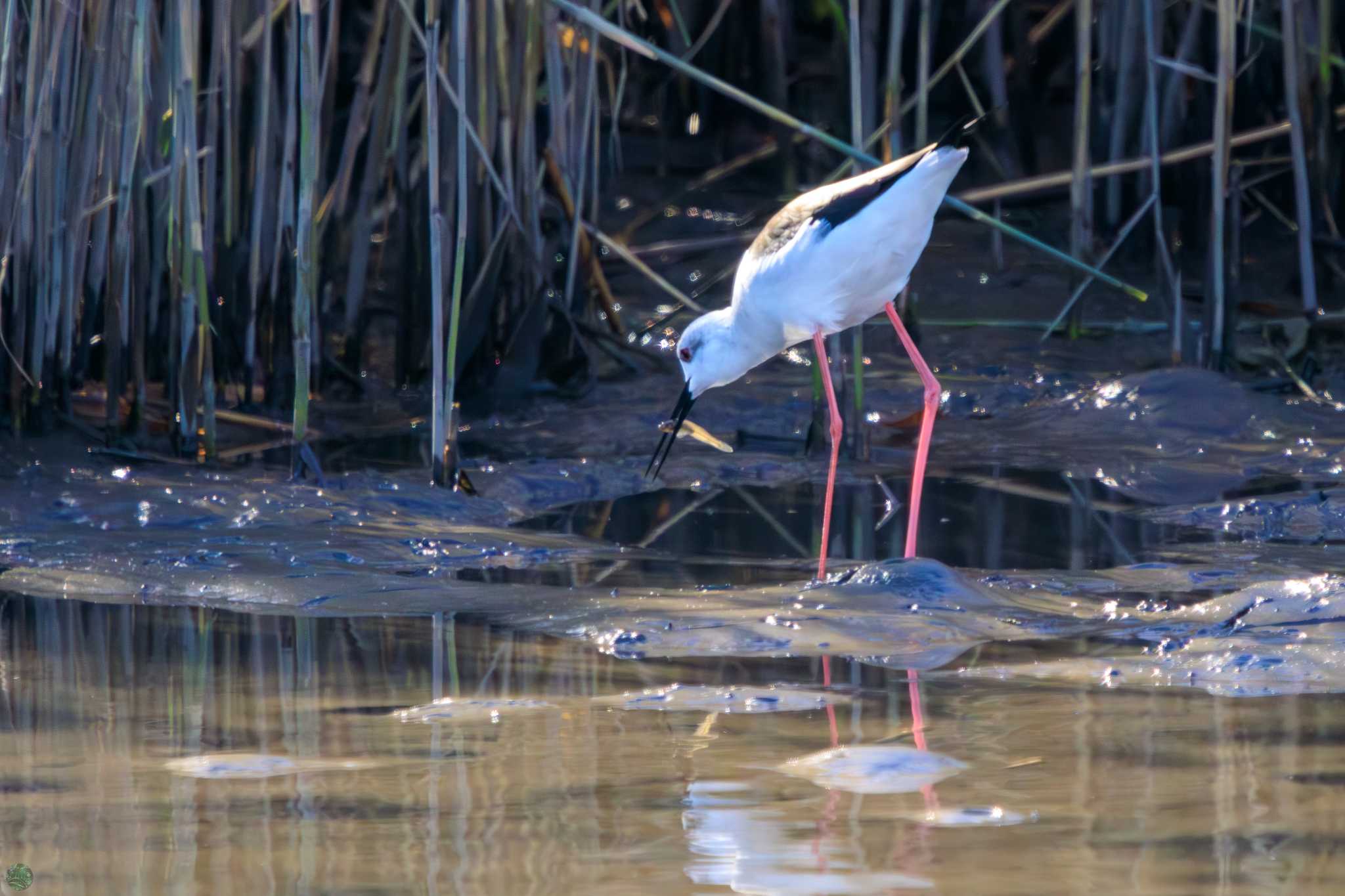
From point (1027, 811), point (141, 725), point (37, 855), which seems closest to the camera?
point (37, 855)

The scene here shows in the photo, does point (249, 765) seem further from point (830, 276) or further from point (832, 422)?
point (832, 422)

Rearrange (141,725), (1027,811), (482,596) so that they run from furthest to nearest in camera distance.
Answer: (482,596) < (141,725) < (1027,811)

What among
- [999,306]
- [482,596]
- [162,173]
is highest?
[162,173]

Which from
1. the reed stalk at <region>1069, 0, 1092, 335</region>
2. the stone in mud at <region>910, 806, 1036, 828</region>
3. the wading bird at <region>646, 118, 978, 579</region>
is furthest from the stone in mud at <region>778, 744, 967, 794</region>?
the reed stalk at <region>1069, 0, 1092, 335</region>

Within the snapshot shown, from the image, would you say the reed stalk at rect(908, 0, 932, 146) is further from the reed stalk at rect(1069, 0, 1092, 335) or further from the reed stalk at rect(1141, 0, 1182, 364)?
the reed stalk at rect(1141, 0, 1182, 364)

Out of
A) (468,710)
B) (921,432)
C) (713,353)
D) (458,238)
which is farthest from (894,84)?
(468,710)

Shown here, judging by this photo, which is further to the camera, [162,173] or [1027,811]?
[162,173]

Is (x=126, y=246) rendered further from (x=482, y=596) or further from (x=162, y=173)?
(x=482, y=596)

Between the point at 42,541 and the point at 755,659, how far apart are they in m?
2.12

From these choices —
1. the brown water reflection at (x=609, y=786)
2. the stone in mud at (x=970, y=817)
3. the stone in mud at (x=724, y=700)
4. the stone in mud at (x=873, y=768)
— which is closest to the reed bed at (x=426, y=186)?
the brown water reflection at (x=609, y=786)

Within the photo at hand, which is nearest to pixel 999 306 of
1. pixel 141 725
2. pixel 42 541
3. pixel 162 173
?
pixel 162 173

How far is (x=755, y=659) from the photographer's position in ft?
11.7

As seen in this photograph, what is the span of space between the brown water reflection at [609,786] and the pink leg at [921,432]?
942mm

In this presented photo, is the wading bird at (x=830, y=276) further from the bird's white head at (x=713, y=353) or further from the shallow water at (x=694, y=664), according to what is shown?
the shallow water at (x=694, y=664)
